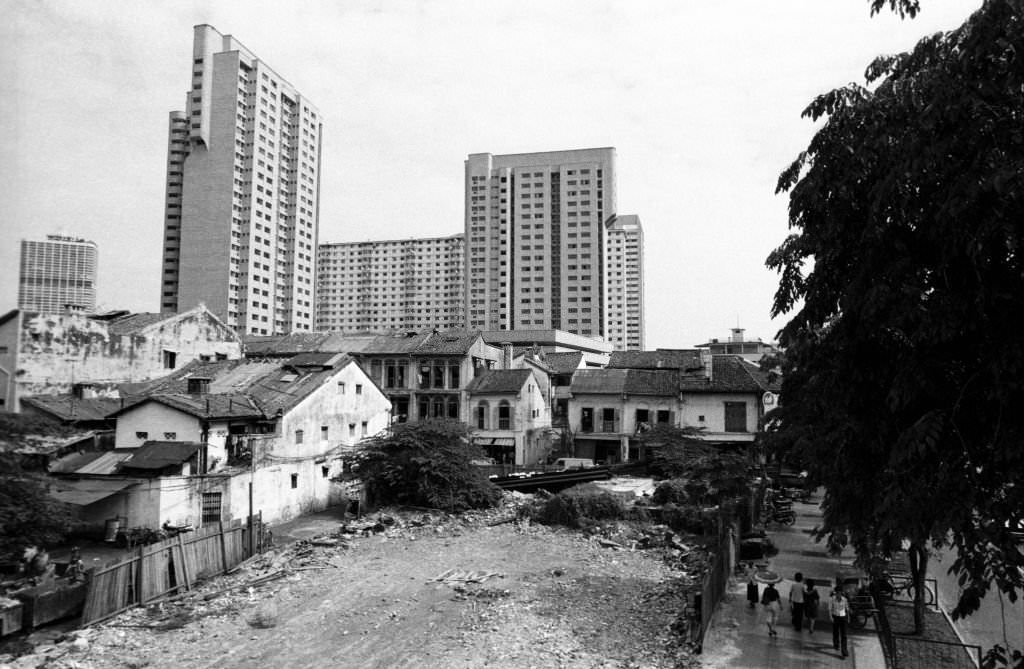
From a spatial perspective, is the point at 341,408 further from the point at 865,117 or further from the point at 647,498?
the point at 865,117

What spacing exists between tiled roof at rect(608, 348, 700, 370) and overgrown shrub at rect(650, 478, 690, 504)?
1496 cm

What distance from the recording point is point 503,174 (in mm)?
111938

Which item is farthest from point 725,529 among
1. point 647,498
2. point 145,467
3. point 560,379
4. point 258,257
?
point 258,257

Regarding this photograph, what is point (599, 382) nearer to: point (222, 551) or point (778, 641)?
point (222, 551)

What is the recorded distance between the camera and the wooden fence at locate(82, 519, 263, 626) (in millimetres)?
13781

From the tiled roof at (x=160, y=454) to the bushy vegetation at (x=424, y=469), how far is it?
22.6ft

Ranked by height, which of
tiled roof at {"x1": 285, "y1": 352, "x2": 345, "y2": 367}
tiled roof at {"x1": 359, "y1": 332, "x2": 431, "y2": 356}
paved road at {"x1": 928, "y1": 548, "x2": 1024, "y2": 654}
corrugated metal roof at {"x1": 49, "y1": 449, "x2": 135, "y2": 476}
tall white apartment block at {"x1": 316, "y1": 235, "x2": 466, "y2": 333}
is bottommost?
paved road at {"x1": 928, "y1": 548, "x2": 1024, "y2": 654}

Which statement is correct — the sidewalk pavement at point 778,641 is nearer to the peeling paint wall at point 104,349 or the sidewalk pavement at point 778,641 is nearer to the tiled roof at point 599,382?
the peeling paint wall at point 104,349

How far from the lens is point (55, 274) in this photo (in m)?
3.07

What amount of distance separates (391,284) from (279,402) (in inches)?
4543

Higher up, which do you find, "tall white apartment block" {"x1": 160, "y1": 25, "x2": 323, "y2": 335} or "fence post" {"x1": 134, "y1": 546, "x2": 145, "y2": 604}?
"tall white apartment block" {"x1": 160, "y1": 25, "x2": 323, "y2": 335}

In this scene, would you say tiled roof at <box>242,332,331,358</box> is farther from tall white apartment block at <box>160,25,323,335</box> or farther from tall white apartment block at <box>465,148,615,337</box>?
tall white apartment block at <box>465,148,615,337</box>

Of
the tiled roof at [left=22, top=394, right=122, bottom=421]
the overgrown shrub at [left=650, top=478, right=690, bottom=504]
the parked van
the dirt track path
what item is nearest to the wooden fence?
the dirt track path

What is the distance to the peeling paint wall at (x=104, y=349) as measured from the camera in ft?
11.5
